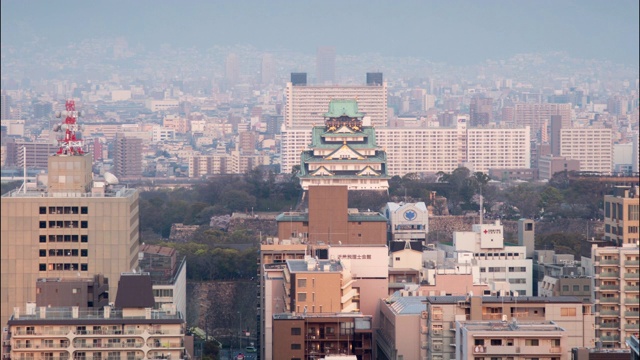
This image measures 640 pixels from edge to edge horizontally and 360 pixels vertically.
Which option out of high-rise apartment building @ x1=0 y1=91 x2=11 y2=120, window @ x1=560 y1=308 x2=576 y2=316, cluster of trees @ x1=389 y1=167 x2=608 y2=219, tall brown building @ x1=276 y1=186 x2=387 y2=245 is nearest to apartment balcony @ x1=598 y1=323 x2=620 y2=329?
window @ x1=560 y1=308 x2=576 y2=316

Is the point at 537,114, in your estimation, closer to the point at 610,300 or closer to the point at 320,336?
the point at 610,300

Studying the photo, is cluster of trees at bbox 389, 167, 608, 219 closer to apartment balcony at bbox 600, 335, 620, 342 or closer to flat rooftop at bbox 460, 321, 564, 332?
apartment balcony at bbox 600, 335, 620, 342

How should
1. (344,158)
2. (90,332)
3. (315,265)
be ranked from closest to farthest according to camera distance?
1. (90,332)
2. (315,265)
3. (344,158)

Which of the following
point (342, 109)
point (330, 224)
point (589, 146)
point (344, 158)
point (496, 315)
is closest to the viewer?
point (496, 315)

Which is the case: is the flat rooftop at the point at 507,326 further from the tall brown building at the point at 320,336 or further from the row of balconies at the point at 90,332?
the row of balconies at the point at 90,332

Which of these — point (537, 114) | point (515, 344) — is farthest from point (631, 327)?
point (537, 114)

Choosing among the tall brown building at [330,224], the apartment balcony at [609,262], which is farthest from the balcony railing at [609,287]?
the tall brown building at [330,224]

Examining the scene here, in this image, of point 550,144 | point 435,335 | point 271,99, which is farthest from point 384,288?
point 271,99
